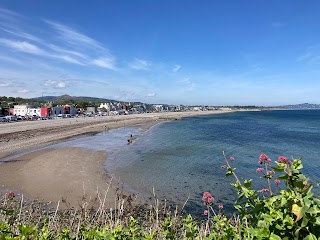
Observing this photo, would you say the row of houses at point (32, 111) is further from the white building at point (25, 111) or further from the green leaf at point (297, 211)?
the green leaf at point (297, 211)

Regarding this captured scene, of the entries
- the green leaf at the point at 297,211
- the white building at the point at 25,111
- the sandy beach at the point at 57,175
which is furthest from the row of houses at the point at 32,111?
the green leaf at the point at 297,211

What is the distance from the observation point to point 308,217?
1.94m

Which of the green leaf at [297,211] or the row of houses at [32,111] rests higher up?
the green leaf at [297,211]

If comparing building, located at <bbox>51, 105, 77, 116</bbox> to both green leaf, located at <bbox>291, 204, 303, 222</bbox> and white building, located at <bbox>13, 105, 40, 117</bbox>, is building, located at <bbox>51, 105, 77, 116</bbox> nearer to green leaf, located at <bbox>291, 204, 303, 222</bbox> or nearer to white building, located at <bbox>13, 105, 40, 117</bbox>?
white building, located at <bbox>13, 105, 40, 117</bbox>

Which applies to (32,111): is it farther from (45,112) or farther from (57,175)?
(57,175)

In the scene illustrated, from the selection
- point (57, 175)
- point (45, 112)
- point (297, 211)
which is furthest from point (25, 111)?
point (297, 211)

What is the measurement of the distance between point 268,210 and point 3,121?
82485 millimetres

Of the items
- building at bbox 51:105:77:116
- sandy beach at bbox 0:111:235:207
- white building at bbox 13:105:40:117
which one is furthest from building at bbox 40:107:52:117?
sandy beach at bbox 0:111:235:207

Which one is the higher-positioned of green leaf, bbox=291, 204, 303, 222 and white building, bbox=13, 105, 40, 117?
green leaf, bbox=291, 204, 303, 222

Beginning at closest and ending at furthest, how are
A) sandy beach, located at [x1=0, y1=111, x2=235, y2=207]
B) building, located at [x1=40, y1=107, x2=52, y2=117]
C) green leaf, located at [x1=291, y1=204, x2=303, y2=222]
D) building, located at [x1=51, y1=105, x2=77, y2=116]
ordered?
green leaf, located at [x1=291, y1=204, x2=303, y2=222] < sandy beach, located at [x1=0, y1=111, x2=235, y2=207] < building, located at [x1=40, y1=107, x2=52, y2=117] < building, located at [x1=51, y1=105, x2=77, y2=116]

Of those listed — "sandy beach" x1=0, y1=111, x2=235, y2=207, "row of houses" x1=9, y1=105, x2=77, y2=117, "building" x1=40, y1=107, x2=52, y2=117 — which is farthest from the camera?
"building" x1=40, y1=107, x2=52, y2=117

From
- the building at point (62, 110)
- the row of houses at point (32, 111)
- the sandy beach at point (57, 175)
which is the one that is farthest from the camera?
the building at point (62, 110)

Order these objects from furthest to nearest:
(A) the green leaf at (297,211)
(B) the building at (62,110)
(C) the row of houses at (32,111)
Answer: (B) the building at (62,110)
(C) the row of houses at (32,111)
(A) the green leaf at (297,211)

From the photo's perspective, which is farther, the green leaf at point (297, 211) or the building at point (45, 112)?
the building at point (45, 112)
